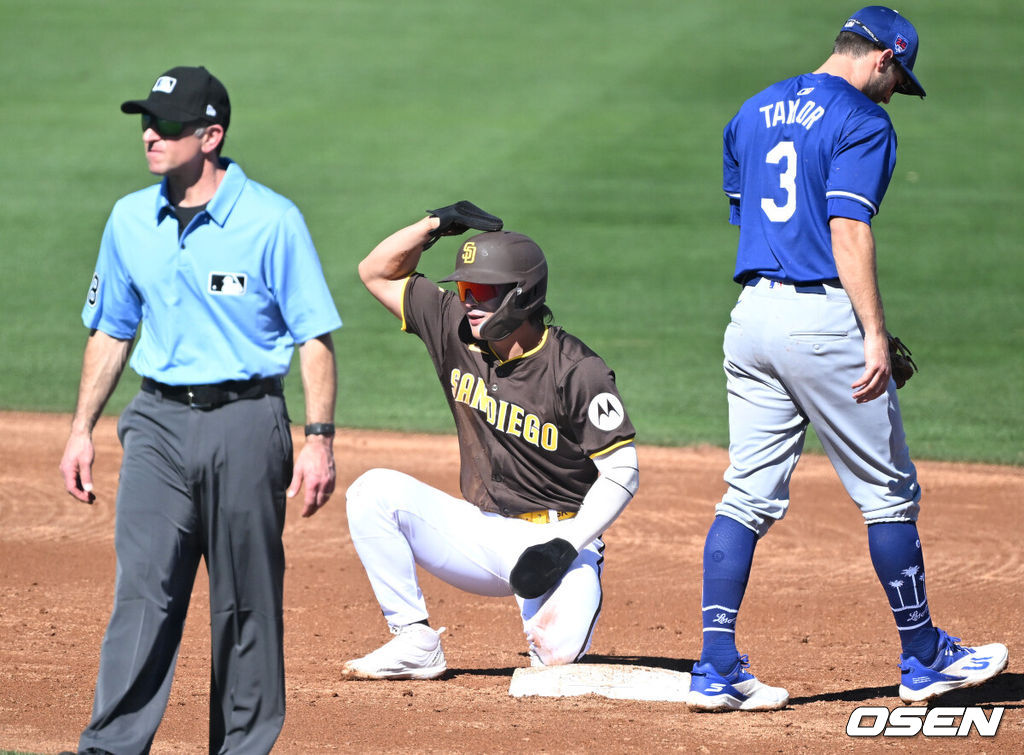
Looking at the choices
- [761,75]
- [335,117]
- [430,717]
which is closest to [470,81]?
[335,117]

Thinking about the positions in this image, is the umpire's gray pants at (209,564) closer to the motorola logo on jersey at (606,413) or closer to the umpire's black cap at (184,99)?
the umpire's black cap at (184,99)

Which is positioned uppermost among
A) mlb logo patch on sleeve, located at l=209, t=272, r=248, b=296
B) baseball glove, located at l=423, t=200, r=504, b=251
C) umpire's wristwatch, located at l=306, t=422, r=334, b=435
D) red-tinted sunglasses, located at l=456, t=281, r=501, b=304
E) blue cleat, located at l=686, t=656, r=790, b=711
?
mlb logo patch on sleeve, located at l=209, t=272, r=248, b=296

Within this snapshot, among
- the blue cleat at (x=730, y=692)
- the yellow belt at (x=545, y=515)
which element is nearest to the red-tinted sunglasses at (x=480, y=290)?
the yellow belt at (x=545, y=515)

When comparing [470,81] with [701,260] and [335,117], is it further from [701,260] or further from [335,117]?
[701,260]

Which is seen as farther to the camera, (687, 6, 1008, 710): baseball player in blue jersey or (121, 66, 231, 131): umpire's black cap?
(687, 6, 1008, 710): baseball player in blue jersey

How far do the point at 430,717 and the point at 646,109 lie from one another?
53.3 feet

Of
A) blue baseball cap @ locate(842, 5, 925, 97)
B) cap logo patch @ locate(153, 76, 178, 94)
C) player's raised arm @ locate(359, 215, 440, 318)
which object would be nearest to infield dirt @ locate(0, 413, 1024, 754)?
player's raised arm @ locate(359, 215, 440, 318)

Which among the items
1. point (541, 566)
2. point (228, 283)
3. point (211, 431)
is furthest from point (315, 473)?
point (541, 566)

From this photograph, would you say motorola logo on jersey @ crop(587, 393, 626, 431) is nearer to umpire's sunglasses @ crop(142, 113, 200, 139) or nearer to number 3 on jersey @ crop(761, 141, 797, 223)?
number 3 on jersey @ crop(761, 141, 797, 223)

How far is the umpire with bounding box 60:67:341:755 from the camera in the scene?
4.00 metres

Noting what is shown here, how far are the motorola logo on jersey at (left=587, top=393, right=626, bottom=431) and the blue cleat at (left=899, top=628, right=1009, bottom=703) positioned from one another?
4.29ft

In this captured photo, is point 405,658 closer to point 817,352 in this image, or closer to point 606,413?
point 606,413

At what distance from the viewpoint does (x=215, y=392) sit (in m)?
4.00

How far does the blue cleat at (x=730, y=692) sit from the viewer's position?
4.93 meters
